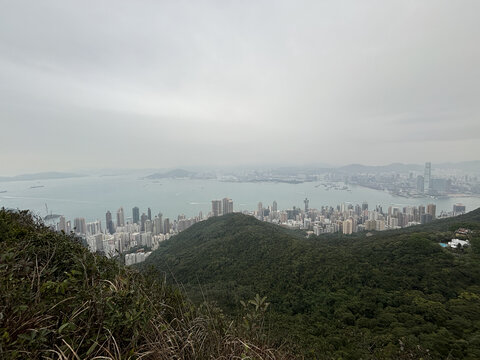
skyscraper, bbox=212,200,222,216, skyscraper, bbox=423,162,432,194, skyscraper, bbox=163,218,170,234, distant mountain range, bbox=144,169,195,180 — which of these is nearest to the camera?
skyscraper, bbox=163,218,170,234

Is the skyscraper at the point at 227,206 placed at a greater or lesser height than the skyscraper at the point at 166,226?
greater

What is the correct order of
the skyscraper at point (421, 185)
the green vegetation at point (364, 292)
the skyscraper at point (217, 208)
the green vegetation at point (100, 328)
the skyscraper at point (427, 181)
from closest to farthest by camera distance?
the green vegetation at point (100, 328) < the green vegetation at point (364, 292) < the skyscraper at point (217, 208) < the skyscraper at point (427, 181) < the skyscraper at point (421, 185)

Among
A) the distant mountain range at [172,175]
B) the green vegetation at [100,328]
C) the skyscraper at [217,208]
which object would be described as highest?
the green vegetation at [100,328]

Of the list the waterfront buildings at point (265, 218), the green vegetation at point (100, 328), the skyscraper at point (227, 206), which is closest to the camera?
the green vegetation at point (100, 328)

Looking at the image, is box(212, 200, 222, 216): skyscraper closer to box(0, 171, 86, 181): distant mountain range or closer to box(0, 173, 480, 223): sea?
box(0, 173, 480, 223): sea

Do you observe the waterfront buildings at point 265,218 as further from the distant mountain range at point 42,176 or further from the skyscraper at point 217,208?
the distant mountain range at point 42,176

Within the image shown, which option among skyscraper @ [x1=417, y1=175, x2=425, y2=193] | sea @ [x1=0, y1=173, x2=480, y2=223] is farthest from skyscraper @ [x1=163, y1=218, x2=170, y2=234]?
skyscraper @ [x1=417, y1=175, x2=425, y2=193]

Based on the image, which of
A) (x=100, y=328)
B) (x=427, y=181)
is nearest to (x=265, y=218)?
(x=100, y=328)

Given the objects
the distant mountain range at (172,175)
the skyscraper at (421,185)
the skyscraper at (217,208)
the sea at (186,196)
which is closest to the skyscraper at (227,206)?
the skyscraper at (217,208)
